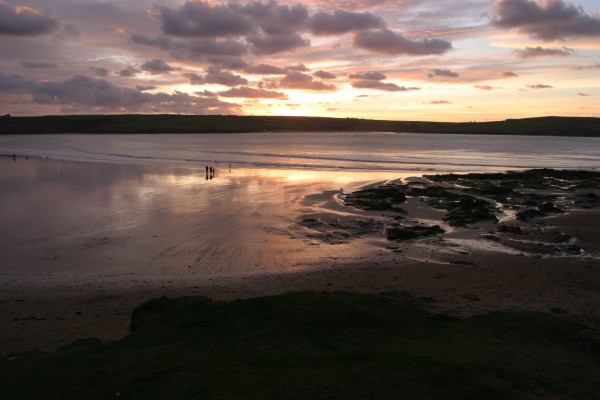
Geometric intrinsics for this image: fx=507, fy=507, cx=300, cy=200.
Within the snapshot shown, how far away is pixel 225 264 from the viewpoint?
16.0 m

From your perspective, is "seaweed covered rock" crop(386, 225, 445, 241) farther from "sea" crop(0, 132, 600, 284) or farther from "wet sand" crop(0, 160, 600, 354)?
"sea" crop(0, 132, 600, 284)

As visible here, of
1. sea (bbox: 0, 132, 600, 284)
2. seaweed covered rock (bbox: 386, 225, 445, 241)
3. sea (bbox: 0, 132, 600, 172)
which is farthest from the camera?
sea (bbox: 0, 132, 600, 172)

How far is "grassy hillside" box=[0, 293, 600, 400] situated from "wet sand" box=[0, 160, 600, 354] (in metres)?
2.49

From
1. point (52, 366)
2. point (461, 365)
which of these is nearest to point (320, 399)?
point (461, 365)

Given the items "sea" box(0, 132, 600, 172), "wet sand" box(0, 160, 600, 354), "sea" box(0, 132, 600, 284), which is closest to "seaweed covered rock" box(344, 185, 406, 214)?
"wet sand" box(0, 160, 600, 354)

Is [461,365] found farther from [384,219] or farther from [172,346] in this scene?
[384,219]

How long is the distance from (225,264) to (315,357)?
30.4ft

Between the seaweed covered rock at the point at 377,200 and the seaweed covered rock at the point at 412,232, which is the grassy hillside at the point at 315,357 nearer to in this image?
the seaweed covered rock at the point at 412,232

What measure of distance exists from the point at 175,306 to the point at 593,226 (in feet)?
64.3

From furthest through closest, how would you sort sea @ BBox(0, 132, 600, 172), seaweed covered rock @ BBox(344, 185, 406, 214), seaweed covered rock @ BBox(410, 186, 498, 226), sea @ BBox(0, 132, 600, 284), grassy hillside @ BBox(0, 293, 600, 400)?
sea @ BBox(0, 132, 600, 172)
seaweed covered rock @ BBox(344, 185, 406, 214)
seaweed covered rock @ BBox(410, 186, 498, 226)
sea @ BBox(0, 132, 600, 284)
grassy hillside @ BBox(0, 293, 600, 400)

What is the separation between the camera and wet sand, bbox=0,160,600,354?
11992mm

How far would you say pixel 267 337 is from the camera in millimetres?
7984

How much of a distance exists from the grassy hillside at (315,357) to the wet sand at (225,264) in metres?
2.49

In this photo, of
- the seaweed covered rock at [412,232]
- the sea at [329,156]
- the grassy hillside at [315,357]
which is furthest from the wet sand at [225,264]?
the sea at [329,156]
